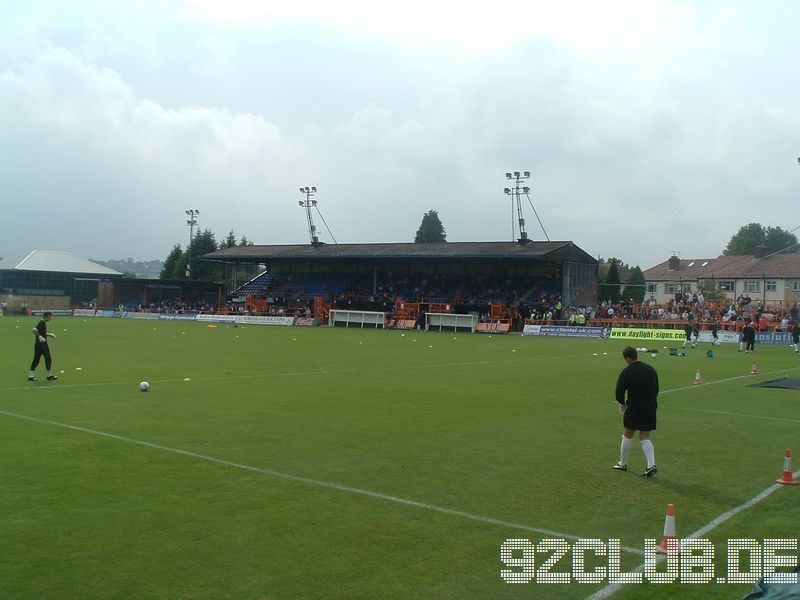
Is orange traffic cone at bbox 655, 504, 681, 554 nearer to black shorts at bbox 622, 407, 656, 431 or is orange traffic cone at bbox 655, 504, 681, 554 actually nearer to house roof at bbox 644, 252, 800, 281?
black shorts at bbox 622, 407, 656, 431

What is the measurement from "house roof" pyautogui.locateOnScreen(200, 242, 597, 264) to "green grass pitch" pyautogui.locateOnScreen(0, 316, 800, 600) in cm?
4376

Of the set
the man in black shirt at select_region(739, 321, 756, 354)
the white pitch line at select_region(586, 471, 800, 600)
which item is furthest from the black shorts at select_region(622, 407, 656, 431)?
the man in black shirt at select_region(739, 321, 756, 354)

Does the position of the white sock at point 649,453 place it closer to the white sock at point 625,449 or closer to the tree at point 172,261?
the white sock at point 625,449

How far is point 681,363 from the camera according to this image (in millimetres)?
31594

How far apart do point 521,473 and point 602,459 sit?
186 centimetres

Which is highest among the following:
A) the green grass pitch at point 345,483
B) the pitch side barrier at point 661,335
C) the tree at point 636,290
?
the tree at point 636,290

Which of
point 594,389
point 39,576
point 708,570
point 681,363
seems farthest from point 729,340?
point 39,576

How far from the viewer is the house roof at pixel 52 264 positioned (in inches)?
4149

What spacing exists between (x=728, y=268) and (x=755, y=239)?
4360 cm

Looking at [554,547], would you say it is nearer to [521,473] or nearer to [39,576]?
[521,473]

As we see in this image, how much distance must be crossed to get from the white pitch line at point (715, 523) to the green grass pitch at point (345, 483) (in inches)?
3.4

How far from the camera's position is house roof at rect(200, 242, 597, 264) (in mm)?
64312
